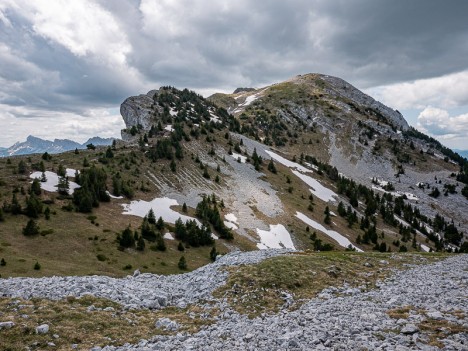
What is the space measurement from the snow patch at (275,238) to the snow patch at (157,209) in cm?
1563

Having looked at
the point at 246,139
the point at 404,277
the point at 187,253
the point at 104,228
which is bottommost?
the point at 187,253

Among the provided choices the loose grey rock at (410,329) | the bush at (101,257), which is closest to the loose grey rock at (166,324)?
the loose grey rock at (410,329)

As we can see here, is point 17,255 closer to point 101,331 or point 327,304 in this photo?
point 101,331

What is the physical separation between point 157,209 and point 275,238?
29.4 m

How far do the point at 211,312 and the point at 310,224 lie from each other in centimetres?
7535

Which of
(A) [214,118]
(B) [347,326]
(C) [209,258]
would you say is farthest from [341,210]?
(B) [347,326]

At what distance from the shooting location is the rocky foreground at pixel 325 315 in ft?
42.9

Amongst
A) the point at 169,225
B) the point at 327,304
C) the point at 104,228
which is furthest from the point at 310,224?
the point at 327,304

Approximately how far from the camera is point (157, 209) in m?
77.8

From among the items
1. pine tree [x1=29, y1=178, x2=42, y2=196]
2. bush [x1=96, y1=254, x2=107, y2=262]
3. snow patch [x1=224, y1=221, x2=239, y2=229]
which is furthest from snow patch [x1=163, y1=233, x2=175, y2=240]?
pine tree [x1=29, y1=178, x2=42, y2=196]

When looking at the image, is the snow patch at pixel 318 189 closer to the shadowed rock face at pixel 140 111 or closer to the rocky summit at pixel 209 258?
the rocky summit at pixel 209 258

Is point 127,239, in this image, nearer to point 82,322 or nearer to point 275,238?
point 275,238

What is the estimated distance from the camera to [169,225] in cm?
7000

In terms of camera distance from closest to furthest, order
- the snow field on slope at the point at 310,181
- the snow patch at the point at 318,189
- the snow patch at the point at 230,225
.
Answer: the snow patch at the point at 230,225, the snow patch at the point at 318,189, the snow field on slope at the point at 310,181
